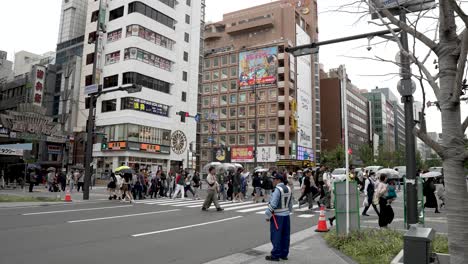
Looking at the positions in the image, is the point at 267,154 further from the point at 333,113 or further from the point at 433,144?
the point at 433,144

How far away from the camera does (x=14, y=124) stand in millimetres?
26406

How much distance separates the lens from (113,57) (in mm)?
44062

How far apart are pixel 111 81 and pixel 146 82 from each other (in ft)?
14.5

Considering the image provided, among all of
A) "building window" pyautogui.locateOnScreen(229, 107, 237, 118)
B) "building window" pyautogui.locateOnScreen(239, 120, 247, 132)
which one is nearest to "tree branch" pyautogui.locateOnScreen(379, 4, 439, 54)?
"building window" pyautogui.locateOnScreen(239, 120, 247, 132)

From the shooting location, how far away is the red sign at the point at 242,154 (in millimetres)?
65875

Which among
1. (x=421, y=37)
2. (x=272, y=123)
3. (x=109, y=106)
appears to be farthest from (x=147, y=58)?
(x=421, y=37)

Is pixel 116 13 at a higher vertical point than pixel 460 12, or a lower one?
higher

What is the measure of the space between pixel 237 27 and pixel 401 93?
2774 inches

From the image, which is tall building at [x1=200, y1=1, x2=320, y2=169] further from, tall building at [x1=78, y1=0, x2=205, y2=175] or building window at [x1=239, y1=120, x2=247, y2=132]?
tall building at [x1=78, y1=0, x2=205, y2=175]

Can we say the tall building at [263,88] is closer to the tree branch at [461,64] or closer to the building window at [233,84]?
the building window at [233,84]

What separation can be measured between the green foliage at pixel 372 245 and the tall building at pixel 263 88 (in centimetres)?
4769

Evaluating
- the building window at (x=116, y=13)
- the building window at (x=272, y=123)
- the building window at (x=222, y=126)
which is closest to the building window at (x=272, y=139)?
the building window at (x=272, y=123)

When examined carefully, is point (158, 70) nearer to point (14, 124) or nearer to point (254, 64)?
point (14, 124)

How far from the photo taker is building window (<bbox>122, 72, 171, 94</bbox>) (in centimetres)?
4150
